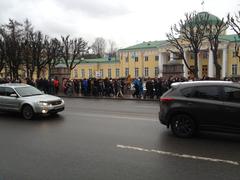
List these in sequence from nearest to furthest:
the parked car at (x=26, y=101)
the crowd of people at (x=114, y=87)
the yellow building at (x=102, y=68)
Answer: the parked car at (x=26, y=101) → the crowd of people at (x=114, y=87) → the yellow building at (x=102, y=68)

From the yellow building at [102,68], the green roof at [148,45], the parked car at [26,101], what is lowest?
the parked car at [26,101]

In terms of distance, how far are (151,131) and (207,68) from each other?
252 feet

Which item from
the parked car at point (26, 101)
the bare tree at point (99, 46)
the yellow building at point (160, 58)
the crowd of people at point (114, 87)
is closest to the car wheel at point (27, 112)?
the parked car at point (26, 101)

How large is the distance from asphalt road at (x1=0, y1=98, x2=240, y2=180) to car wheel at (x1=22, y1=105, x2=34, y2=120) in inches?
64.7

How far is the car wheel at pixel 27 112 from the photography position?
531 inches

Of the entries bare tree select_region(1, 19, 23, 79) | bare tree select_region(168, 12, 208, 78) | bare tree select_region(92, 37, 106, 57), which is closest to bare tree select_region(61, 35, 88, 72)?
bare tree select_region(1, 19, 23, 79)

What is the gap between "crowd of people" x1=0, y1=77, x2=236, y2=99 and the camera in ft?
81.4

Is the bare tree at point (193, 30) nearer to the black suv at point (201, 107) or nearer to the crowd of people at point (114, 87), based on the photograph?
the crowd of people at point (114, 87)

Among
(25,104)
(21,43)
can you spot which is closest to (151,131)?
(25,104)

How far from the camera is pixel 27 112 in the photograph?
536 inches

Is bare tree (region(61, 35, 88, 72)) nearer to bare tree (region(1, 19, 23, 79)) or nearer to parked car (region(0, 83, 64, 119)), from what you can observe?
bare tree (region(1, 19, 23, 79))

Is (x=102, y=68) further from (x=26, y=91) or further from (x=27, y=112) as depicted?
(x=27, y=112)

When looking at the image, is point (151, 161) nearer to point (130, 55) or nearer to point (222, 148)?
point (222, 148)

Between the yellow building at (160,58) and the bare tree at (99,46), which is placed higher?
the bare tree at (99,46)
